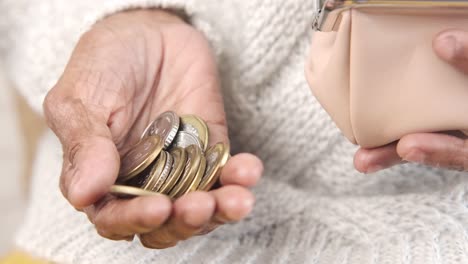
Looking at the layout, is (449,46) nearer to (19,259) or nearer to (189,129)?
(189,129)

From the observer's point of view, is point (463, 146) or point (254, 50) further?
point (254, 50)

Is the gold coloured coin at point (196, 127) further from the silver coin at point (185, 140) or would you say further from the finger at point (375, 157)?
the finger at point (375, 157)

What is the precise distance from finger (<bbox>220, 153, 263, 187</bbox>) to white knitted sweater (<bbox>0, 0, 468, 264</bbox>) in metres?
0.13

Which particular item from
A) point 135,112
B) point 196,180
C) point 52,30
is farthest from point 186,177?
point 52,30

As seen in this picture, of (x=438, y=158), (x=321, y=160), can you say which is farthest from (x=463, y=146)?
(x=321, y=160)

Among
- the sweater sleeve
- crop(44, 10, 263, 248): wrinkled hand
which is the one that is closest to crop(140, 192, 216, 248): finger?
crop(44, 10, 263, 248): wrinkled hand

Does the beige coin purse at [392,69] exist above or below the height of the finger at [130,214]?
above

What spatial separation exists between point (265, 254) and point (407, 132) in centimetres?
16

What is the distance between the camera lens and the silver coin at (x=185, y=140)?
17.9 inches

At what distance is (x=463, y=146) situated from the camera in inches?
16.3

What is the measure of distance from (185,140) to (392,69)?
0.15 metres

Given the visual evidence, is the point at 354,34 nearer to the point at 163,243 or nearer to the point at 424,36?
the point at 424,36

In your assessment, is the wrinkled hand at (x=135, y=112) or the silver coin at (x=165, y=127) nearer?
the wrinkled hand at (x=135, y=112)

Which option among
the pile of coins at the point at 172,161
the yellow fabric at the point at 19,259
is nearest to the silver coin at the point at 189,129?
the pile of coins at the point at 172,161
